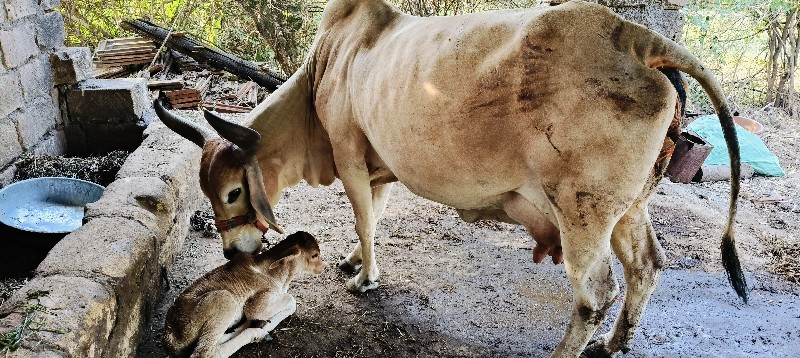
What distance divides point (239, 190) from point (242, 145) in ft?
0.99

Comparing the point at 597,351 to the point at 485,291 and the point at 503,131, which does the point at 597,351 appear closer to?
the point at 485,291

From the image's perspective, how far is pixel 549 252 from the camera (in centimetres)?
306

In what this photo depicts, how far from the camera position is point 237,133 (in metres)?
3.11

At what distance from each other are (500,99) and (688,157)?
3836mm

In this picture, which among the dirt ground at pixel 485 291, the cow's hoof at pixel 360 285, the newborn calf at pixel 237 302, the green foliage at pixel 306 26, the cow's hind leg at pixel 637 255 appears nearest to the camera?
the newborn calf at pixel 237 302

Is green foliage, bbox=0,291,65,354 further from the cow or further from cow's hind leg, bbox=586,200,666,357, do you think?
cow's hind leg, bbox=586,200,666,357

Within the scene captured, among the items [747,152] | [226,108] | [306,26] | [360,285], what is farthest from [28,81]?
[747,152]

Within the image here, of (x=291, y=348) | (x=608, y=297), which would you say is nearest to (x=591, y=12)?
(x=608, y=297)

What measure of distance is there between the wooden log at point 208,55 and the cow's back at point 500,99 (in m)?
4.52

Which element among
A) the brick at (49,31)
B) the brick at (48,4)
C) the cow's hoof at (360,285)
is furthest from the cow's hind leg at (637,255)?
the brick at (48,4)

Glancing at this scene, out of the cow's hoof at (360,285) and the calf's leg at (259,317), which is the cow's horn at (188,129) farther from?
the cow's hoof at (360,285)

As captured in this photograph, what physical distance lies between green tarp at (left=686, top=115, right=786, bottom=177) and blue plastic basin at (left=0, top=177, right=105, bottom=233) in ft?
18.8

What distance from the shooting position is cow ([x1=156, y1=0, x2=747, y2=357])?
245cm

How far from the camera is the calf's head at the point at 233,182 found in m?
3.25
